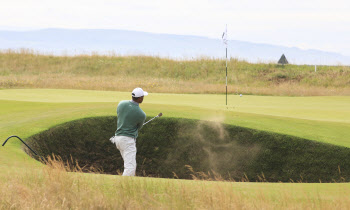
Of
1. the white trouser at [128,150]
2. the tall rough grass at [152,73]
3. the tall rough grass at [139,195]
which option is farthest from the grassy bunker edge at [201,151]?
the tall rough grass at [152,73]

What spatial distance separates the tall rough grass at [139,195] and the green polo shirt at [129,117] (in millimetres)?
3027

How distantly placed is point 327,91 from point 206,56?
57.9ft

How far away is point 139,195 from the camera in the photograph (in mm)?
6711

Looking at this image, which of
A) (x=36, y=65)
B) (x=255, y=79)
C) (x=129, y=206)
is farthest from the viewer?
(x=36, y=65)

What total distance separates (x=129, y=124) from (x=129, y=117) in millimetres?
188

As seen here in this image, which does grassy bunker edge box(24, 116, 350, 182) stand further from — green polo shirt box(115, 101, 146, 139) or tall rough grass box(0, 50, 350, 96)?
tall rough grass box(0, 50, 350, 96)

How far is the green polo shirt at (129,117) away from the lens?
10328 mm

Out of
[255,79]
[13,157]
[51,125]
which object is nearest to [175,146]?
[51,125]

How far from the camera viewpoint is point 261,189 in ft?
23.6

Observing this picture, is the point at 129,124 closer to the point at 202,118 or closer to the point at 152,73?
the point at 202,118

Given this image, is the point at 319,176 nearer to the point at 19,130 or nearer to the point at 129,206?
the point at 129,206

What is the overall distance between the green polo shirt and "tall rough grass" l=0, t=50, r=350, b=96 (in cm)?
2456

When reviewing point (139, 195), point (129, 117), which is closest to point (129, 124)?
point (129, 117)

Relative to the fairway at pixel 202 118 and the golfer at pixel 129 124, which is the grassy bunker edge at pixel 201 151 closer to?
the fairway at pixel 202 118
